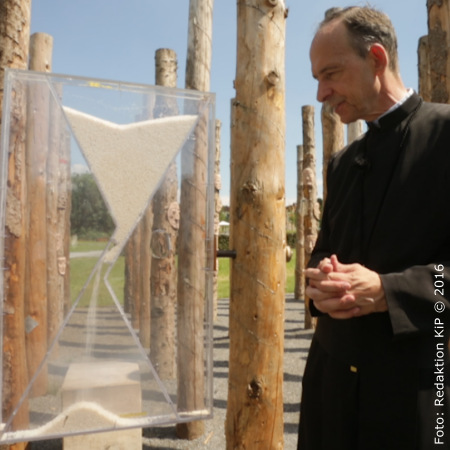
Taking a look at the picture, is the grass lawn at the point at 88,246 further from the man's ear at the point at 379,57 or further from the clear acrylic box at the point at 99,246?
the man's ear at the point at 379,57

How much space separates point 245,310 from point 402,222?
3.36 feet

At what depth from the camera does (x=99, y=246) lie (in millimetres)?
1699

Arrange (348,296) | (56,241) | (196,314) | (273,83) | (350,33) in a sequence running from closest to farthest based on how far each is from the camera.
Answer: (348,296), (350,33), (56,241), (196,314), (273,83)

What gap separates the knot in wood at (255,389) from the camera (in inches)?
89.0

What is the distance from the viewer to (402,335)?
4.37ft

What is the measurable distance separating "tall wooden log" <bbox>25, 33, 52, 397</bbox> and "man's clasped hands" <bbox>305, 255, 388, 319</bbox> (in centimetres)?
91

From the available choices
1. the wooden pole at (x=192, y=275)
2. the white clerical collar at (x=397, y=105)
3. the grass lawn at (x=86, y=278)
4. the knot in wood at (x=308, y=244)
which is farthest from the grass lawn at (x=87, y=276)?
the knot in wood at (x=308, y=244)

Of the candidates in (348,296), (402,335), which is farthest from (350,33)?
(402,335)

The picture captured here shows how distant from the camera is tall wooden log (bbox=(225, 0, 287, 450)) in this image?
2.23 meters

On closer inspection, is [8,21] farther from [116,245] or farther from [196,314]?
[196,314]

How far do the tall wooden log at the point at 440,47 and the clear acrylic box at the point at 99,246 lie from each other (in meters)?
2.73

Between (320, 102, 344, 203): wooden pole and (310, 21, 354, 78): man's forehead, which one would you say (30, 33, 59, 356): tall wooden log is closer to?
(310, 21, 354, 78): man's forehead

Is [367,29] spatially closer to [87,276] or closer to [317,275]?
[317,275]

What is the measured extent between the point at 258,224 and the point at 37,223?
1.03 metres
